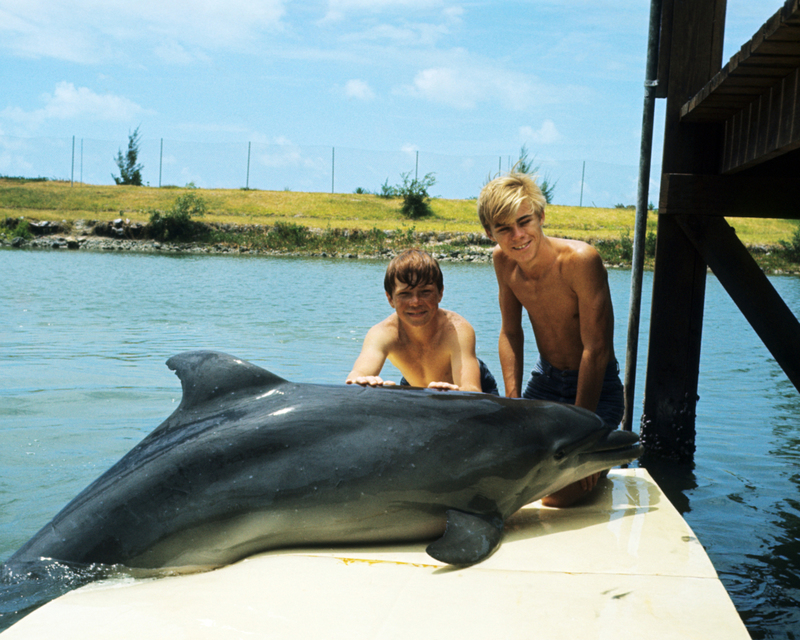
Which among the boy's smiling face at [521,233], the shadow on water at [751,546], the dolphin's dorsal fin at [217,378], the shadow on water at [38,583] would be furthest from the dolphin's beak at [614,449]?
the shadow on water at [38,583]

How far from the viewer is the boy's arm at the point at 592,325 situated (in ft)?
13.9

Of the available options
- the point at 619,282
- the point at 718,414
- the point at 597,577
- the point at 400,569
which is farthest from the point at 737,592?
the point at 619,282

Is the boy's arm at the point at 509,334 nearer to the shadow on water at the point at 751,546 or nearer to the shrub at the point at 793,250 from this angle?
the shadow on water at the point at 751,546

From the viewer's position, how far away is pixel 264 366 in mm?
10328

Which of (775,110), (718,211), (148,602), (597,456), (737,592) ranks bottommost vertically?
(737,592)

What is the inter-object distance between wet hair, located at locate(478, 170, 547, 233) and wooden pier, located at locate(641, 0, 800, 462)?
1049mm

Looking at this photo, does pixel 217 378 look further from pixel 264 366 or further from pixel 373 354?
pixel 264 366

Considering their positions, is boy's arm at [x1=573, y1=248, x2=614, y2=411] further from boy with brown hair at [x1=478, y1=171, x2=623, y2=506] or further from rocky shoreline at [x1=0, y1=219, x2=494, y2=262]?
rocky shoreline at [x1=0, y1=219, x2=494, y2=262]

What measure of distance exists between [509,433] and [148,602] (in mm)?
1641

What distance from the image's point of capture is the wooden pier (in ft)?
13.5

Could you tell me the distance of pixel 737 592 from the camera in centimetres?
372

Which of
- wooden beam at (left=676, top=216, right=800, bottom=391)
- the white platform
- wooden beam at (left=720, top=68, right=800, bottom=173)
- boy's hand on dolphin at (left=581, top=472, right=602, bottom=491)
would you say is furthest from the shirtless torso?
wooden beam at (left=720, top=68, right=800, bottom=173)

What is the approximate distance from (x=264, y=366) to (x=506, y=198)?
6.75 m

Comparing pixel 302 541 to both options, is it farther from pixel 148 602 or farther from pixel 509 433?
pixel 509 433
